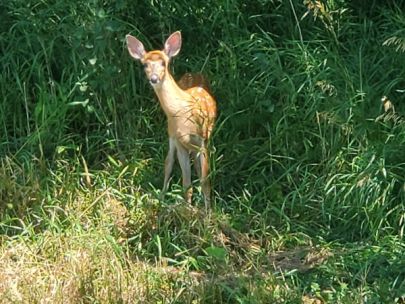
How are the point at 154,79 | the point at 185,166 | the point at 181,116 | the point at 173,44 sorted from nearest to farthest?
the point at 154,79 → the point at 181,116 → the point at 185,166 → the point at 173,44

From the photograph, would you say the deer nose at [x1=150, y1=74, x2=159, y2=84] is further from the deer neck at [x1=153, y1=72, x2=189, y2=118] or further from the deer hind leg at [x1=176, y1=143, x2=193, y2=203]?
the deer hind leg at [x1=176, y1=143, x2=193, y2=203]

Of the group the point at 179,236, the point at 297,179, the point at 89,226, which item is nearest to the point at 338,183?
the point at 297,179

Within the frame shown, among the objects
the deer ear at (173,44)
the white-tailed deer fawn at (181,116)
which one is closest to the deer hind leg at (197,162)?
→ the white-tailed deer fawn at (181,116)

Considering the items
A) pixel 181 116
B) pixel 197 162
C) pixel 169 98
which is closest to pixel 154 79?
pixel 169 98

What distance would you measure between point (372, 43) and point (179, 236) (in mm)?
2464

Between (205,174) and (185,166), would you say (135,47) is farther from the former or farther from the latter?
(205,174)

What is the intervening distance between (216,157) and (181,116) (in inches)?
16.9

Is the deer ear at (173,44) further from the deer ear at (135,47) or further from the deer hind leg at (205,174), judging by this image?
the deer hind leg at (205,174)

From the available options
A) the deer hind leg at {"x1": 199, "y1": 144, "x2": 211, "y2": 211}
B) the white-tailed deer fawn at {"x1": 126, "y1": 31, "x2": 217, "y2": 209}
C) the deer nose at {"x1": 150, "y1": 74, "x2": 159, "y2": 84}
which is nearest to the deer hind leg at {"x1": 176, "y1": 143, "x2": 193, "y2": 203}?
the white-tailed deer fawn at {"x1": 126, "y1": 31, "x2": 217, "y2": 209}

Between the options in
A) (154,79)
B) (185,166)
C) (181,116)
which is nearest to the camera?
(154,79)

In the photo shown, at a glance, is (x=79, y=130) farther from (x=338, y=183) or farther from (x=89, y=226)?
(x=338, y=183)

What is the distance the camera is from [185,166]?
8570 millimetres

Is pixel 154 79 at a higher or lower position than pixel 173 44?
lower

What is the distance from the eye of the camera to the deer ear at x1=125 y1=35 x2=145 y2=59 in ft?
28.0
